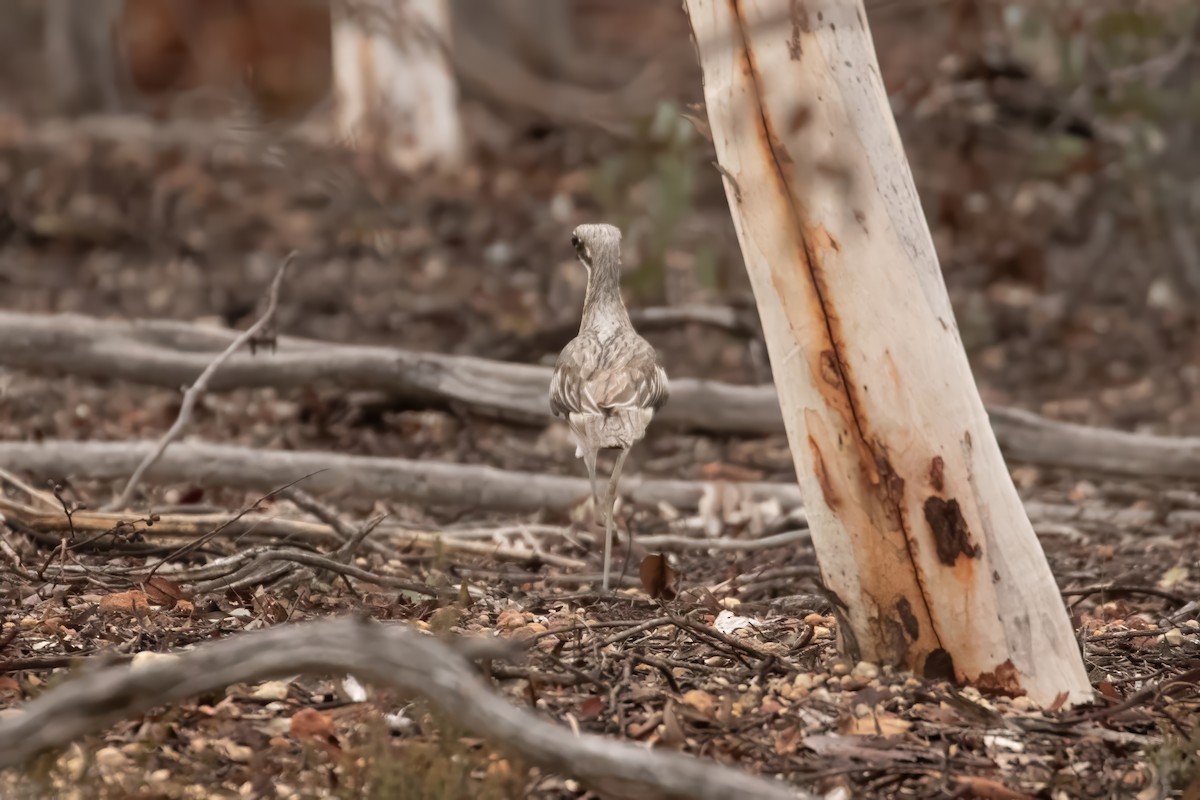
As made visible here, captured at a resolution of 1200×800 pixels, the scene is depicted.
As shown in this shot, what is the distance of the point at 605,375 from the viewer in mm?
3850

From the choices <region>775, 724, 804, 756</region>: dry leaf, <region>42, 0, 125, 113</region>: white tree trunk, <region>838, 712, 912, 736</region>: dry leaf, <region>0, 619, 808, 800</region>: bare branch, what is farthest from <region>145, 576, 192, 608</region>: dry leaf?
<region>42, 0, 125, 113</region>: white tree trunk

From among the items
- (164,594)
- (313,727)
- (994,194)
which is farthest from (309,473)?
(994,194)

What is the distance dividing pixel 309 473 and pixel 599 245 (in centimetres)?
182

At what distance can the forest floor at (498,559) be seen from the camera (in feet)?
9.67

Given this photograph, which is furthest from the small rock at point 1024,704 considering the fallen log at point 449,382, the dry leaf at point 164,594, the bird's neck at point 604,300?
the fallen log at point 449,382

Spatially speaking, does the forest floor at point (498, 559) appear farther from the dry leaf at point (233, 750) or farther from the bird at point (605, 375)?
the bird at point (605, 375)

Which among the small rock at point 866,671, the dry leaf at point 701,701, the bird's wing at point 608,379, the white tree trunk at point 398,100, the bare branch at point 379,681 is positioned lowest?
the small rock at point 866,671

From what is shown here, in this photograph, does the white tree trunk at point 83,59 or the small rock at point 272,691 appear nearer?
the small rock at point 272,691

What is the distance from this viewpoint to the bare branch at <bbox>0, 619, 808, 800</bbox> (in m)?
2.29

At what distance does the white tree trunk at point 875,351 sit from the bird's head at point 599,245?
0.74 meters

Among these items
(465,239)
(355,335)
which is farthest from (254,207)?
(355,335)

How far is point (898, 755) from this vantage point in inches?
117

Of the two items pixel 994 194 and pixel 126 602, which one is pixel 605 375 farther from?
pixel 994 194

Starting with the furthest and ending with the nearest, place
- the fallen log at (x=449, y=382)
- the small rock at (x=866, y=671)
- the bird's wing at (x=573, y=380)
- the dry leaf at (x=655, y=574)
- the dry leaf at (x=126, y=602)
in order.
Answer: the fallen log at (x=449, y=382), the dry leaf at (x=655, y=574), the bird's wing at (x=573, y=380), the dry leaf at (x=126, y=602), the small rock at (x=866, y=671)
